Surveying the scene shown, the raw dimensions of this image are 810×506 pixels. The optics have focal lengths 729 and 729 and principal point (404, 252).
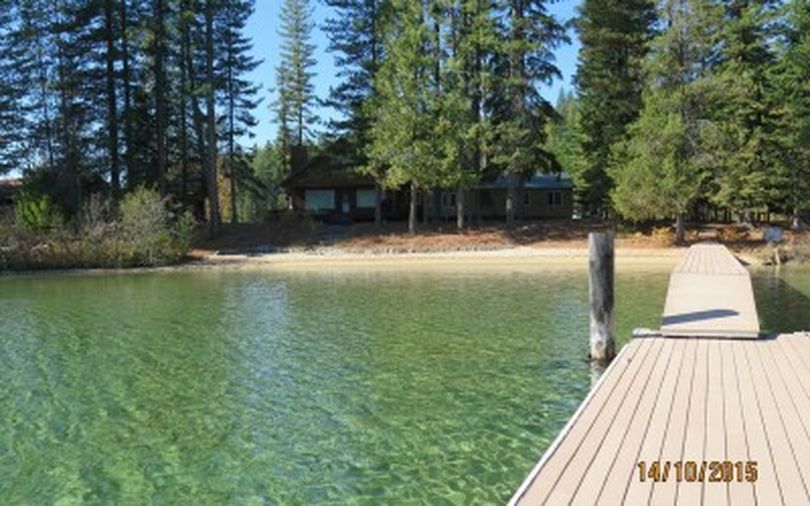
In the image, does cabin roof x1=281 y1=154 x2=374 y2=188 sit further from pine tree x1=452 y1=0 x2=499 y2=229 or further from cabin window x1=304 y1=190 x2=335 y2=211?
pine tree x1=452 y1=0 x2=499 y2=229

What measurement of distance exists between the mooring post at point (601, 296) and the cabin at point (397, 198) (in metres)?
33.1

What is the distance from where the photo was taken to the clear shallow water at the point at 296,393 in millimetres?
7391

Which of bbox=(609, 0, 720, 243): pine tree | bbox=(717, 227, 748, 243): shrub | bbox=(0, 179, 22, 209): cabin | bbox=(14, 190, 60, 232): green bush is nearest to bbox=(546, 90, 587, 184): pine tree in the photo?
bbox=(609, 0, 720, 243): pine tree

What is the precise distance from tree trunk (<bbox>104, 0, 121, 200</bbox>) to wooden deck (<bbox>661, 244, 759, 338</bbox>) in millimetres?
32161

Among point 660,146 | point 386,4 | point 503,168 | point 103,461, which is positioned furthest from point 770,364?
point 386,4

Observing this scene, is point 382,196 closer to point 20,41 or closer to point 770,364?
point 20,41

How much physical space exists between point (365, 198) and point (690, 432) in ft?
132

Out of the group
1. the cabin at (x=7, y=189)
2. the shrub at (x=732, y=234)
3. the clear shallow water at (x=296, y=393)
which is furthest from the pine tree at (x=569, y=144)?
the cabin at (x=7, y=189)

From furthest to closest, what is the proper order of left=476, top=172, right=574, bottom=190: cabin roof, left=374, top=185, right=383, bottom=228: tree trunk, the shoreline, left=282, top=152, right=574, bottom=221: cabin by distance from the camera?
left=282, top=152, right=574, bottom=221: cabin < left=476, top=172, right=574, bottom=190: cabin roof < left=374, top=185, right=383, bottom=228: tree trunk < the shoreline

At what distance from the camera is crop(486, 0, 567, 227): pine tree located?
124 feet

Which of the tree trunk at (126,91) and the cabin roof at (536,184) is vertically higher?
the tree trunk at (126,91)

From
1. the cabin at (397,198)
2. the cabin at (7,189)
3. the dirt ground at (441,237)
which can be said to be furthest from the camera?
the cabin at (7,189)

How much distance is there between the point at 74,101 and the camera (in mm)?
41844

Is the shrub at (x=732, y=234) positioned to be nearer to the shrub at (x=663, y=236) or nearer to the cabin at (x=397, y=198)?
the shrub at (x=663, y=236)
